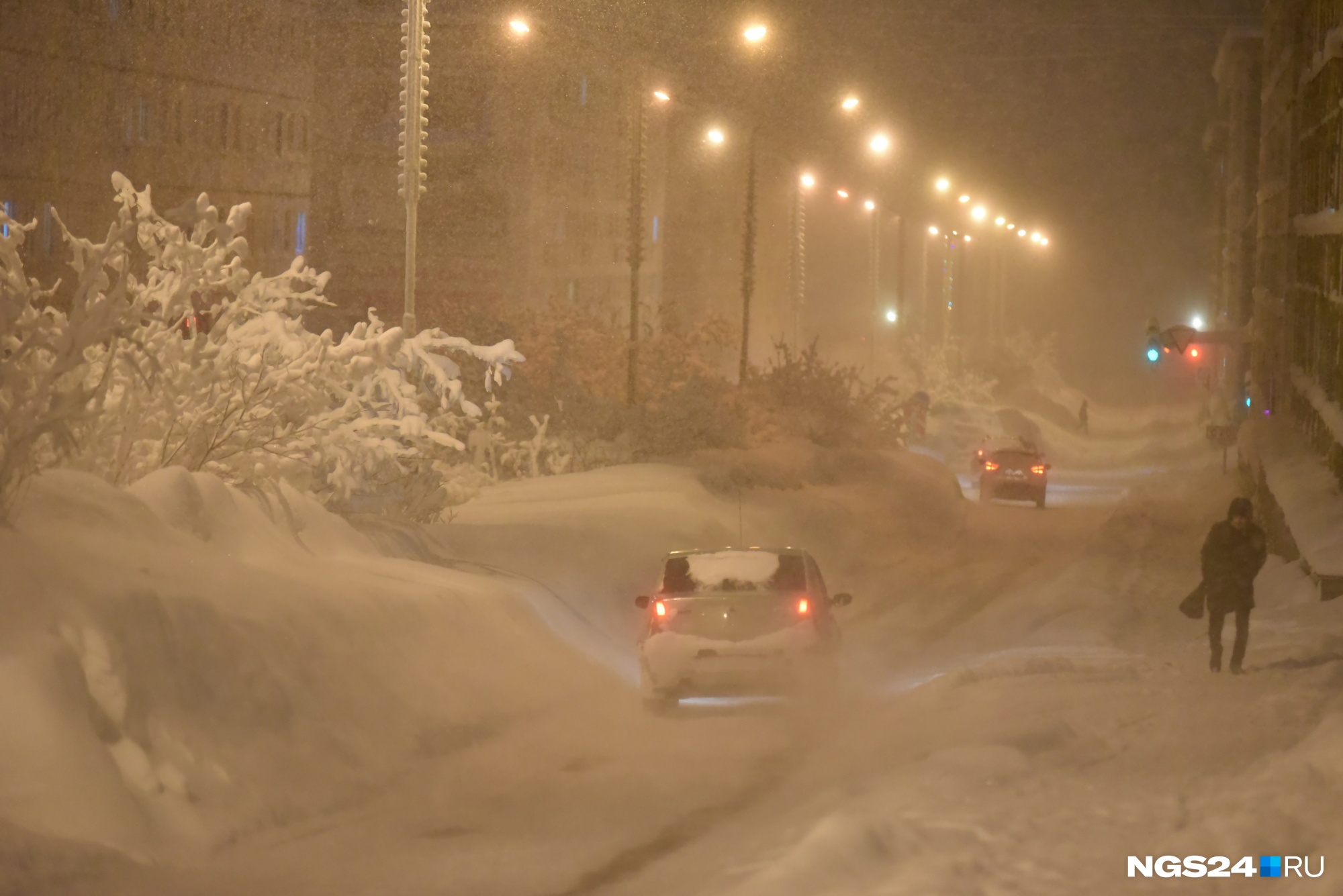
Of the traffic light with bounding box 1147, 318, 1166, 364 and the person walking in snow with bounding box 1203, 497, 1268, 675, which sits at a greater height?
the traffic light with bounding box 1147, 318, 1166, 364

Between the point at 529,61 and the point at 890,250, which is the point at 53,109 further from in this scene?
the point at 890,250

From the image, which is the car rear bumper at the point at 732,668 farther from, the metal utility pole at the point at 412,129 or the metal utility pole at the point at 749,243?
the metal utility pole at the point at 749,243

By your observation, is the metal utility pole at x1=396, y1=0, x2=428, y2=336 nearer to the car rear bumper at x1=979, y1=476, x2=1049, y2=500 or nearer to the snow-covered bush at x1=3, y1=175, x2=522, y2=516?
the snow-covered bush at x1=3, y1=175, x2=522, y2=516

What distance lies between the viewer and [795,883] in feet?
26.0

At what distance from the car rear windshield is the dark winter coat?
3.53 metres

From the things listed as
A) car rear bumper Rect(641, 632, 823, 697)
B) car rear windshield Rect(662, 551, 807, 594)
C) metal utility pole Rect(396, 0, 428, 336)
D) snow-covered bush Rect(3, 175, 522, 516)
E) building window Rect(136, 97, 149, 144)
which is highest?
building window Rect(136, 97, 149, 144)

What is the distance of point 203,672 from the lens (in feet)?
36.5

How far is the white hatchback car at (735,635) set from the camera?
579 inches

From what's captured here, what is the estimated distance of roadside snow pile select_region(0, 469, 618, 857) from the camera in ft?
30.7

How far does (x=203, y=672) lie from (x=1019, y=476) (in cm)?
3257

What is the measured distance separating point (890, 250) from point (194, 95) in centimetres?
7581

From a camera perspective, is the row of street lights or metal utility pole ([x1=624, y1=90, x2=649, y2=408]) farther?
metal utility pole ([x1=624, y1=90, x2=649, y2=408])

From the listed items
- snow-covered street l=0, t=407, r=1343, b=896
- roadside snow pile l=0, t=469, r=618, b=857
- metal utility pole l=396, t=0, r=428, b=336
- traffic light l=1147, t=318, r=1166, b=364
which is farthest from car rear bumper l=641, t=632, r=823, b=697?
traffic light l=1147, t=318, r=1166, b=364

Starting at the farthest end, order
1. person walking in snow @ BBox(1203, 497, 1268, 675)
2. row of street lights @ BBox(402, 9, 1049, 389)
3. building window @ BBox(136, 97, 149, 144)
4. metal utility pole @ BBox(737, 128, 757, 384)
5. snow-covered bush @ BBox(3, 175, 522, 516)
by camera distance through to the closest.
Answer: building window @ BBox(136, 97, 149, 144) < metal utility pole @ BBox(737, 128, 757, 384) < row of street lights @ BBox(402, 9, 1049, 389) < snow-covered bush @ BBox(3, 175, 522, 516) < person walking in snow @ BBox(1203, 497, 1268, 675)
